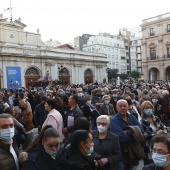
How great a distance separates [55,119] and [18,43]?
2855 centimetres

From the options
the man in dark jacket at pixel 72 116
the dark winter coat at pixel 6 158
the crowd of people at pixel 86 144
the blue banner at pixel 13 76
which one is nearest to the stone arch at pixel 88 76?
the blue banner at pixel 13 76

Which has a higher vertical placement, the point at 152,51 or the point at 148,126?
the point at 152,51

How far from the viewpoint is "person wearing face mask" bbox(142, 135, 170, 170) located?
250 centimetres

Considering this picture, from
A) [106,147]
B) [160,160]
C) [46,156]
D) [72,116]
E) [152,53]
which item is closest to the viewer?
[160,160]

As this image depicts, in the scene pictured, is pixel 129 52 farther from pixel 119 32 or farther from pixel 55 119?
pixel 55 119

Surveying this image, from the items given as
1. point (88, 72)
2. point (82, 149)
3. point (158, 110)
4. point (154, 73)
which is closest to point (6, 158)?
point (82, 149)

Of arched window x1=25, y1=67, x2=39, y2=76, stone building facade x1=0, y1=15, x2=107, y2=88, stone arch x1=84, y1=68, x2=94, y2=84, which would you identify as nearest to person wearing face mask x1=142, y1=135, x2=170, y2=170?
stone building facade x1=0, y1=15, x2=107, y2=88

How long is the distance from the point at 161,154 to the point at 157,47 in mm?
43263

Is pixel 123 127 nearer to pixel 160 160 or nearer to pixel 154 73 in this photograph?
pixel 160 160

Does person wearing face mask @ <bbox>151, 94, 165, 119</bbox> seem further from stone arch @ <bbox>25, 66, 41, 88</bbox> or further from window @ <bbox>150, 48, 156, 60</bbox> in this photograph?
window @ <bbox>150, 48, 156, 60</bbox>

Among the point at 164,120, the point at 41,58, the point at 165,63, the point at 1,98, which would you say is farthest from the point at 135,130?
the point at 165,63

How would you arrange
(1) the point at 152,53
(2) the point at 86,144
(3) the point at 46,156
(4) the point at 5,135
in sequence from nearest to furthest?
(3) the point at 46,156, (2) the point at 86,144, (4) the point at 5,135, (1) the point at 152,53

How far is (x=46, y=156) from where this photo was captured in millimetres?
2662

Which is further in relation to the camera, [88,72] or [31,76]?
[88,72]
